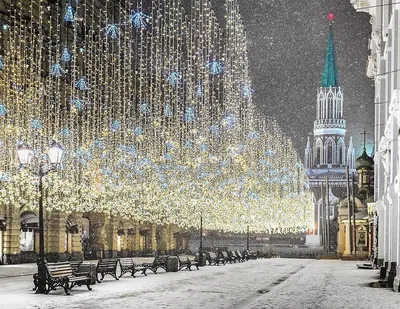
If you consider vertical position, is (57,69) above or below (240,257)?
above

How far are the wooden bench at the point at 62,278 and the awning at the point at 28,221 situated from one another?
966 inches

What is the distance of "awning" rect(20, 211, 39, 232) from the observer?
47.8m

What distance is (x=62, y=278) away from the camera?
22.5 metres

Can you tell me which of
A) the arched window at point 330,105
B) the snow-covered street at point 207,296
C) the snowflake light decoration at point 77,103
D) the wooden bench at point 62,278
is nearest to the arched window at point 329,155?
the arched window at point 330,105

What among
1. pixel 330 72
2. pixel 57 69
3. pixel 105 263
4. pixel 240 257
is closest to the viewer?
pixel 105 263

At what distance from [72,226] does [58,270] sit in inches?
1241

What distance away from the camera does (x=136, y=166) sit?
4484cm

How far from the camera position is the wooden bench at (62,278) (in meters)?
22.3

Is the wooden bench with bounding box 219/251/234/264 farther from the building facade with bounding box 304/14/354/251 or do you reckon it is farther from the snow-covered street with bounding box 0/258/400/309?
the building facade with bounding box 304/14/354/251

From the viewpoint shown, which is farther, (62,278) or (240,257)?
(240,257)

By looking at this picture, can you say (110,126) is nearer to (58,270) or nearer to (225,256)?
(225,256)

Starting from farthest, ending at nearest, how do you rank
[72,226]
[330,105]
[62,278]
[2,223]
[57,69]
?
[330,105], [72,226], [2,223], [57,69], [62,278]

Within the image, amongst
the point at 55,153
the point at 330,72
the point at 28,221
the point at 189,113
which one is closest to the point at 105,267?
the point at 55,153

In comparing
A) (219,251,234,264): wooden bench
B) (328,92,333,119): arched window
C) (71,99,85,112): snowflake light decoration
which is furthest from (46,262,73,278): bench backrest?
(328,92,333,119): arched window
